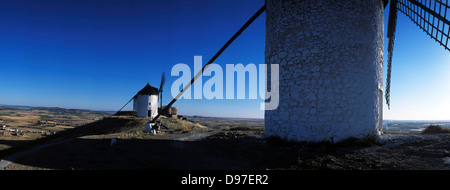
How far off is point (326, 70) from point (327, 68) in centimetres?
7

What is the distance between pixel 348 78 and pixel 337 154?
260 centimetres

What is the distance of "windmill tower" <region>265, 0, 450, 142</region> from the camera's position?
635 cm

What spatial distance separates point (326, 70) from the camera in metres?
6.39

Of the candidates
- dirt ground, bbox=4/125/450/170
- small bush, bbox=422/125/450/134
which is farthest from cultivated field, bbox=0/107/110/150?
small bush, bbox=422/125/450/134

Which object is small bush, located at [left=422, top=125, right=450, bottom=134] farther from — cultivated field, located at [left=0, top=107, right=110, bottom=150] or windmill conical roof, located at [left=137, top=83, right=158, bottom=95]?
cultivated field, located at [left=0, top=107, right=110, bottom=150]

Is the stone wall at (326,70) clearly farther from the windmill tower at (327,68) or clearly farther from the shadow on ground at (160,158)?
the shadow on ground at (160,158)

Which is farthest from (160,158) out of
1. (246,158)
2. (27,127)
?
(27,127)

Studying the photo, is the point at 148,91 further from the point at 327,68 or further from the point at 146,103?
the point at 327,68

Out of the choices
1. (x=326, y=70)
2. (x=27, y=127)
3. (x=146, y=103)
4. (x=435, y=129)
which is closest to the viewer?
(x=326, y=70)
